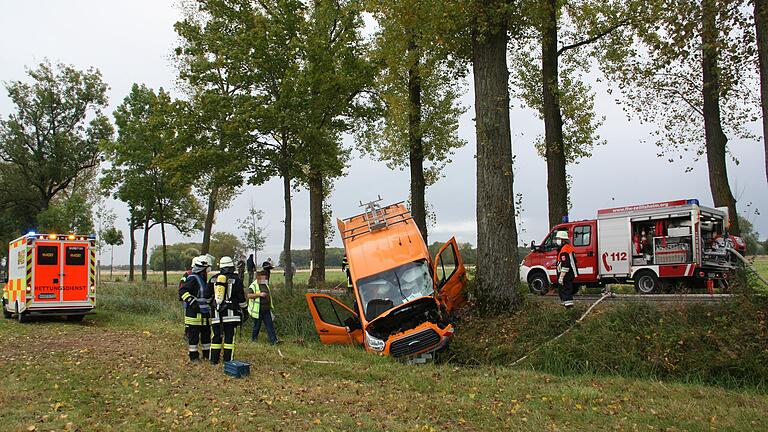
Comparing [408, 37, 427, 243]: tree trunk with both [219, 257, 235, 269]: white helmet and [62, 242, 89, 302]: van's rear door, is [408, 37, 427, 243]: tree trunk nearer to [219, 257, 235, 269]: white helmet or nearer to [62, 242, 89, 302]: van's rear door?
[62, 242, 89, 302]: van's rear door

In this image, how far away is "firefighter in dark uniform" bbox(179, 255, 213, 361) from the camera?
11.1 metres

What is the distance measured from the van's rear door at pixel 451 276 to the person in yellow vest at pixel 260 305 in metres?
4.26

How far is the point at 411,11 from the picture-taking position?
15.2 m

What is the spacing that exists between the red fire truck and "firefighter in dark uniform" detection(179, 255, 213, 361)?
442 inches

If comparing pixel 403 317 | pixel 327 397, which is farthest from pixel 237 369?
pixel 403 317

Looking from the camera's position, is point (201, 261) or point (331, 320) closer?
point (201, 261)

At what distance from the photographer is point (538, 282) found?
63.9ft

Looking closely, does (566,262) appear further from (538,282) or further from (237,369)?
(237,369)

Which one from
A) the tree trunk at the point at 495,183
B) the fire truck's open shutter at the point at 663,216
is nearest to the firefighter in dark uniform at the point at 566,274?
the tree trunk at the point at 495,183

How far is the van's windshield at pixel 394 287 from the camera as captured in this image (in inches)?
504

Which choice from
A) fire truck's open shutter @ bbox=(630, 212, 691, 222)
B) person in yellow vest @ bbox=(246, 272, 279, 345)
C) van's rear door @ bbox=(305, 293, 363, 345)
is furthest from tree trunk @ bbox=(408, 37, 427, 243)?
person in yellow vest @ bbox=(246, 272, 279, 345)

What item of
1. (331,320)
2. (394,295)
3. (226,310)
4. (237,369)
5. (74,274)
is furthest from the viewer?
(74,274)

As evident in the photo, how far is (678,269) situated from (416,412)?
11236 mm

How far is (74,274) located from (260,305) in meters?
7.84
